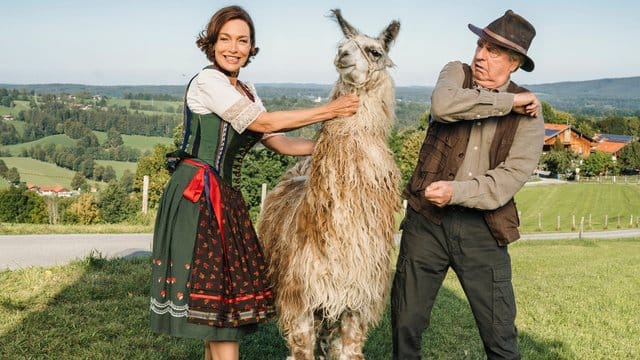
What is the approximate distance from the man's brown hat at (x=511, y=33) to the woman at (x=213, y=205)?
0.80 meters

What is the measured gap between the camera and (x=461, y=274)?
3514 mm

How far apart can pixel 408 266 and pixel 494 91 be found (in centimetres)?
113

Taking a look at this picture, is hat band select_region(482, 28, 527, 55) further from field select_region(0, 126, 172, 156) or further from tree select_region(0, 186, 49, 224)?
field select_region(0, 126, 172, 156)

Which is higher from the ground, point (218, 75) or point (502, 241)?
point (218, 75)

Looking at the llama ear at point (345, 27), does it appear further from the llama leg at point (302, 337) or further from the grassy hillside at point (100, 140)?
the grassy hillside at point (100, 140)

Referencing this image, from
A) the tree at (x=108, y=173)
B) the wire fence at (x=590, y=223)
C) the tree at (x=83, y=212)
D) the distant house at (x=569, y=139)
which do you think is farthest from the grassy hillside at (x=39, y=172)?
the distant house at (x=569, y=139)

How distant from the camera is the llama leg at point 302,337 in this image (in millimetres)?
3852

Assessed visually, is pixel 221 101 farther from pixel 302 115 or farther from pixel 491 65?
pixel 491 65

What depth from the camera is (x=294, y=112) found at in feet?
10.9

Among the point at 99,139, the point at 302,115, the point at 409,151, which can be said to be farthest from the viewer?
the point at 99,139

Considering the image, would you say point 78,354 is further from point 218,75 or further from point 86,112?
point 86,112

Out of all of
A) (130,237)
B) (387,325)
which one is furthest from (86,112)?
(387,325)

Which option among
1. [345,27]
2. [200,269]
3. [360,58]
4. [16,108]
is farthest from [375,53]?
[16,108]

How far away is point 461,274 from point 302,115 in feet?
4.25
